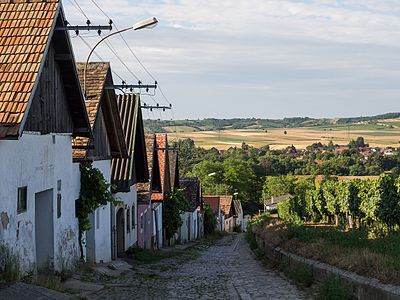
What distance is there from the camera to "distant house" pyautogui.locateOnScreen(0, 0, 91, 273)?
13016 millimetres

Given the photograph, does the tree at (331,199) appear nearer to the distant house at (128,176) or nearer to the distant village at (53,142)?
the distant house at (128,176)

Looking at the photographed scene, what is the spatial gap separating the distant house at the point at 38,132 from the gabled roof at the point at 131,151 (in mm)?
8661

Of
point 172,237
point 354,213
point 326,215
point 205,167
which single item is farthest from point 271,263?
point 205,167

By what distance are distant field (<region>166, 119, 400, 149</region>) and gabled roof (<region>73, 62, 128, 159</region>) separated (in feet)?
369

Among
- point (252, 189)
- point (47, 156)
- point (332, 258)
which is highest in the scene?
point (47, 156)

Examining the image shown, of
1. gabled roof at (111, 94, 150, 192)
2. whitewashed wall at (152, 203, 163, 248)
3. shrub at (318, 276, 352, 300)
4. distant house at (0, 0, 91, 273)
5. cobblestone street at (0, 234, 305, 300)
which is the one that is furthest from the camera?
whitewashed wall at (152, 203, 163, 248)

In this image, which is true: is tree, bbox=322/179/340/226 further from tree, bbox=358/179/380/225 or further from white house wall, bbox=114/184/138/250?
white house wall, bbox=114/184/138/250

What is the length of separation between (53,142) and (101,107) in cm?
822

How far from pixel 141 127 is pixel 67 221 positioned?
1323cm

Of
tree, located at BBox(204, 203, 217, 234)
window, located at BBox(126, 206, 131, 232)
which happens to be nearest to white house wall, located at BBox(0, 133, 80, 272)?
window, located at BBox(126, 206, 131, 232)

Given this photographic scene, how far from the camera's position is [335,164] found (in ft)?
414

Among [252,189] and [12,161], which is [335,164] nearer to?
[252,189]

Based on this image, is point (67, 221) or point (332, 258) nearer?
point (332, 258)

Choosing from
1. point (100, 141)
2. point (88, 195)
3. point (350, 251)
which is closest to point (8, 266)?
point (350, 251)
